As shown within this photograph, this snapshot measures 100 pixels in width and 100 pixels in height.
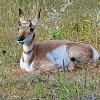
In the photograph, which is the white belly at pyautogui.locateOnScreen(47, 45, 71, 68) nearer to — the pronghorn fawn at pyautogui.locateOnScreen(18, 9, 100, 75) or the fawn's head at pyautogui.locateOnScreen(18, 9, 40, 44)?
the pronghorn fawn at pyautogui.locateOnScreen(18, 9, 100, 75)

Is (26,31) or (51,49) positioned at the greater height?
(26,31)

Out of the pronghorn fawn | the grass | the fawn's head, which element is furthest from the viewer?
the pronghorn fawn

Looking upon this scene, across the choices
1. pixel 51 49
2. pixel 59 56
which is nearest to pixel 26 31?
pixel 51 49

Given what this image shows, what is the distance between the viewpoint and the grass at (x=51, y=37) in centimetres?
733

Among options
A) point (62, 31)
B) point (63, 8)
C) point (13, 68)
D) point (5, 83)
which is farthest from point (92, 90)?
point (63, 8)

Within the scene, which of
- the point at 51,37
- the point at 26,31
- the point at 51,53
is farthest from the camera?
→ the point at 51,37

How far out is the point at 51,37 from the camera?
35.2 feet

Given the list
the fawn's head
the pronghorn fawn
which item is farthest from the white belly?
the fawn's head

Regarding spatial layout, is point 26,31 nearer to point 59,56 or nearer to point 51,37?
point 59,56

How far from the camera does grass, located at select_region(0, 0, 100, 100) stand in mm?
7332

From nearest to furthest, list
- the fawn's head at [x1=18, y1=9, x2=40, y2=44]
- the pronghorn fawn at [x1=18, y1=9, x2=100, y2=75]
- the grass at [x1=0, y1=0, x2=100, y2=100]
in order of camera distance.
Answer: the grass at [x1=0, y1=0, x2=100, y2=100] → the fawn's head at [x1=18, y1=9, x2=40, y2=44] → the pronghorn fawn at [x1=18, y1=9, x2=100, y2=75]

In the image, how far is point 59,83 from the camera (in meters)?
7.53

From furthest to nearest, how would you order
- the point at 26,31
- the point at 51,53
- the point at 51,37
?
the point at 51,37
the point at 51,53
the point at 26,31

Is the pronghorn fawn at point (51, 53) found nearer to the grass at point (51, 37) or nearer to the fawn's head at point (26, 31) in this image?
the fawn's head at point (26, 31)
